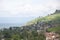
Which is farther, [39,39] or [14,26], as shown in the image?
[14,26]

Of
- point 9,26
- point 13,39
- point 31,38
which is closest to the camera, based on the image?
point 13,39

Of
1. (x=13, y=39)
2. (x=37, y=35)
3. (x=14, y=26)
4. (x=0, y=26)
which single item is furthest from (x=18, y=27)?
(x=13, y=39)

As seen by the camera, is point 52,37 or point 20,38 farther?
point 52,37

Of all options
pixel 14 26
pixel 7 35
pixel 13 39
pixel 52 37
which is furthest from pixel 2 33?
pixel 52 37

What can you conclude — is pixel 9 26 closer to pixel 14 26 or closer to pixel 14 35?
pixel 14 26

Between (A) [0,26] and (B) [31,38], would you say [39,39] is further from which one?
(A) [0,26]

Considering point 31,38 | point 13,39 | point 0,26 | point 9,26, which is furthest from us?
point 9,26

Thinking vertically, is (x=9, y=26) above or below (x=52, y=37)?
above

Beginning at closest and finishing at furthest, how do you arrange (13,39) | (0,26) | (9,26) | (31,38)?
(13,39), (31,38), (0,26), (9,26)
